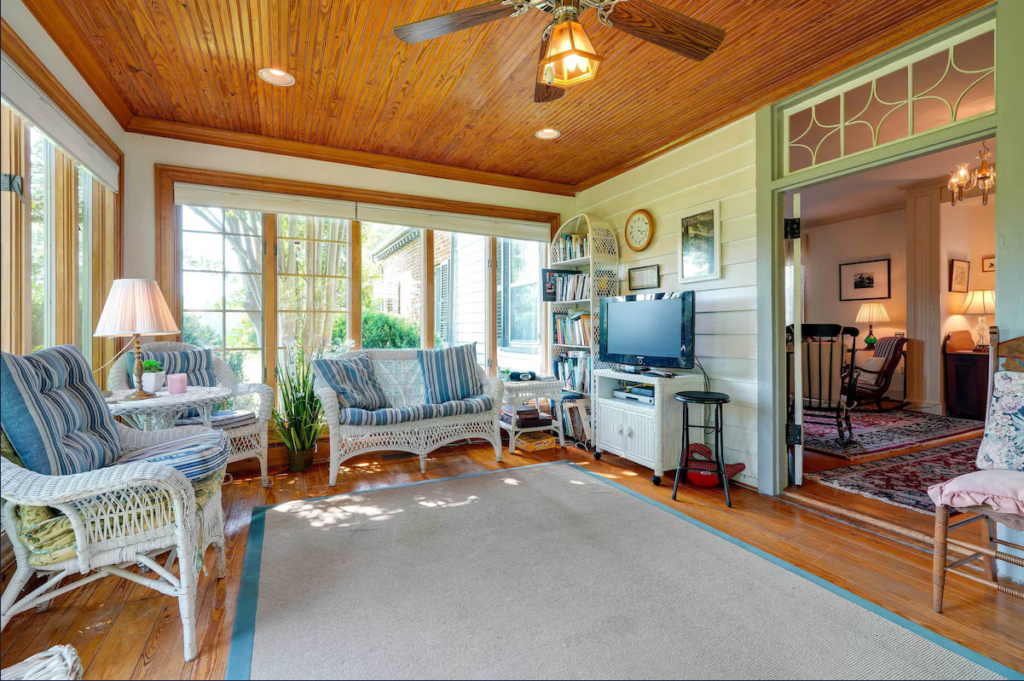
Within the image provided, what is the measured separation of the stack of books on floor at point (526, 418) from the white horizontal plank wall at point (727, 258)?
4.70 feet

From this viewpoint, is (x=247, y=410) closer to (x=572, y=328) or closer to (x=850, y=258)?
(x=572, y=328)

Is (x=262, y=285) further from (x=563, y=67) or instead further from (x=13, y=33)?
(x=563, y=67)

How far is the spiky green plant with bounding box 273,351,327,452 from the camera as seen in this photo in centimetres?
363

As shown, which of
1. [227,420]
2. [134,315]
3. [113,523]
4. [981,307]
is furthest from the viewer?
[981,307]

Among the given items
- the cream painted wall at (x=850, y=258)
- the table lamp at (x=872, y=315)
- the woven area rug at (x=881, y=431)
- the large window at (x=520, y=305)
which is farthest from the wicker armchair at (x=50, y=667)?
the cream painted wall at (x=850, y=258)

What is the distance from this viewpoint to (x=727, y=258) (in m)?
3.37

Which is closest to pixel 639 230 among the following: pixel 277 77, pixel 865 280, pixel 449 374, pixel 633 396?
pixel 633 396

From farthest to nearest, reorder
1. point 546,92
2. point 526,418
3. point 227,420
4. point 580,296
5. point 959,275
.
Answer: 1. point 959,275
2. point 580,296
3. point 526,418
4. point 227,420
5. point 546,92

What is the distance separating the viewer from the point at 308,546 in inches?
94.6

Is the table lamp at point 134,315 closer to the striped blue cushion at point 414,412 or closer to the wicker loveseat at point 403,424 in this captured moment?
the wicker loveseat at point 403,424

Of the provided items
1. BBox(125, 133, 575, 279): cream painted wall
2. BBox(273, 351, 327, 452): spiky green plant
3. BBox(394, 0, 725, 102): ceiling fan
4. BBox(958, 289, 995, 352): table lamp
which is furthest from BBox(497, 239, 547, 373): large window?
BBox(958, 289, 995, 352): table lamp

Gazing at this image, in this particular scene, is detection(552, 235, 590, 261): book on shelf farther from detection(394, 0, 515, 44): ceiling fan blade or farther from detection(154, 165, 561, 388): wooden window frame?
detection(394, 0, 515, 44): ceiling fan blade

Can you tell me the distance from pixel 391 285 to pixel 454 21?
2787 millimetres

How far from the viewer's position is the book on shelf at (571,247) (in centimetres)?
447
